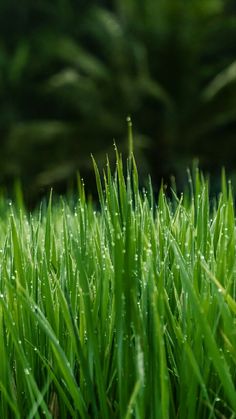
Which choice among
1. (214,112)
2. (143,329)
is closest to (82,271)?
(143,329)

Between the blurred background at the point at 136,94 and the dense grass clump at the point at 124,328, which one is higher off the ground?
the blurred background at the point at 136,94

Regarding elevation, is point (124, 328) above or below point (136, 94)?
below

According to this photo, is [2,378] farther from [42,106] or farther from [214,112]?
[42,106]

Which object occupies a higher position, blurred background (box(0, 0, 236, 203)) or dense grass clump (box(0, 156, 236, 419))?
blurred background (box(0, 0, 236, 203))

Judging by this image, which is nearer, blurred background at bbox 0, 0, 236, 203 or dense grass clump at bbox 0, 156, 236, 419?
dense grass clump at bbox 0, 156, 236, 419
